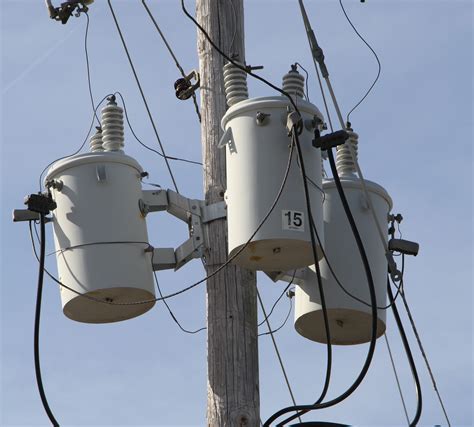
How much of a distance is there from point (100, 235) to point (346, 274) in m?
1.40

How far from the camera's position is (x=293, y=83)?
30.0ft

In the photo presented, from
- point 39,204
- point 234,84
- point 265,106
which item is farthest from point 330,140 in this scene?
point 39,204

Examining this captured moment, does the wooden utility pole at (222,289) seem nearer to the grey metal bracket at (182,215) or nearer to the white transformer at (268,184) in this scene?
the grey metal bracket at (182,215)

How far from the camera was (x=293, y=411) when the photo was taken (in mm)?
8617

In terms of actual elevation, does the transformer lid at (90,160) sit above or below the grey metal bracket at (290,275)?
above

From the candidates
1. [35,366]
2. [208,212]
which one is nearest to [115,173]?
[208,212]

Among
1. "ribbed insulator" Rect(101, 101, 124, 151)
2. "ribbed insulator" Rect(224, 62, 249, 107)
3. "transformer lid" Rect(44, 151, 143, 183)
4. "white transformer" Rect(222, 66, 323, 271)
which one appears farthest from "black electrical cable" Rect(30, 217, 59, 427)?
"ribbed insulator" Rect(224, 62, 249, 107)

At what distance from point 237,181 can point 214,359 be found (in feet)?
3.11

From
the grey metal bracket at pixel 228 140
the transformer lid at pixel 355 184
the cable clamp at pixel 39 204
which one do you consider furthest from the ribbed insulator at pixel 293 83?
the cable clamp at pixel 39 204

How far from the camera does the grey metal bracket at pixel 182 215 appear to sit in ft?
30.5

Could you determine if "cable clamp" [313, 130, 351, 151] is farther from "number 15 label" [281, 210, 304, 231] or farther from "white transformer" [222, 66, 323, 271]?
"number 15 label" [281, 210, 304, 231]

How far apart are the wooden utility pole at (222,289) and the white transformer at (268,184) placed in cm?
23

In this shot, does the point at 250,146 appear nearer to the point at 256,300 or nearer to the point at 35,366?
the point at 256,300

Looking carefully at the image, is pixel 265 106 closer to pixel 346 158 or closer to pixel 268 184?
pixel 268 184
